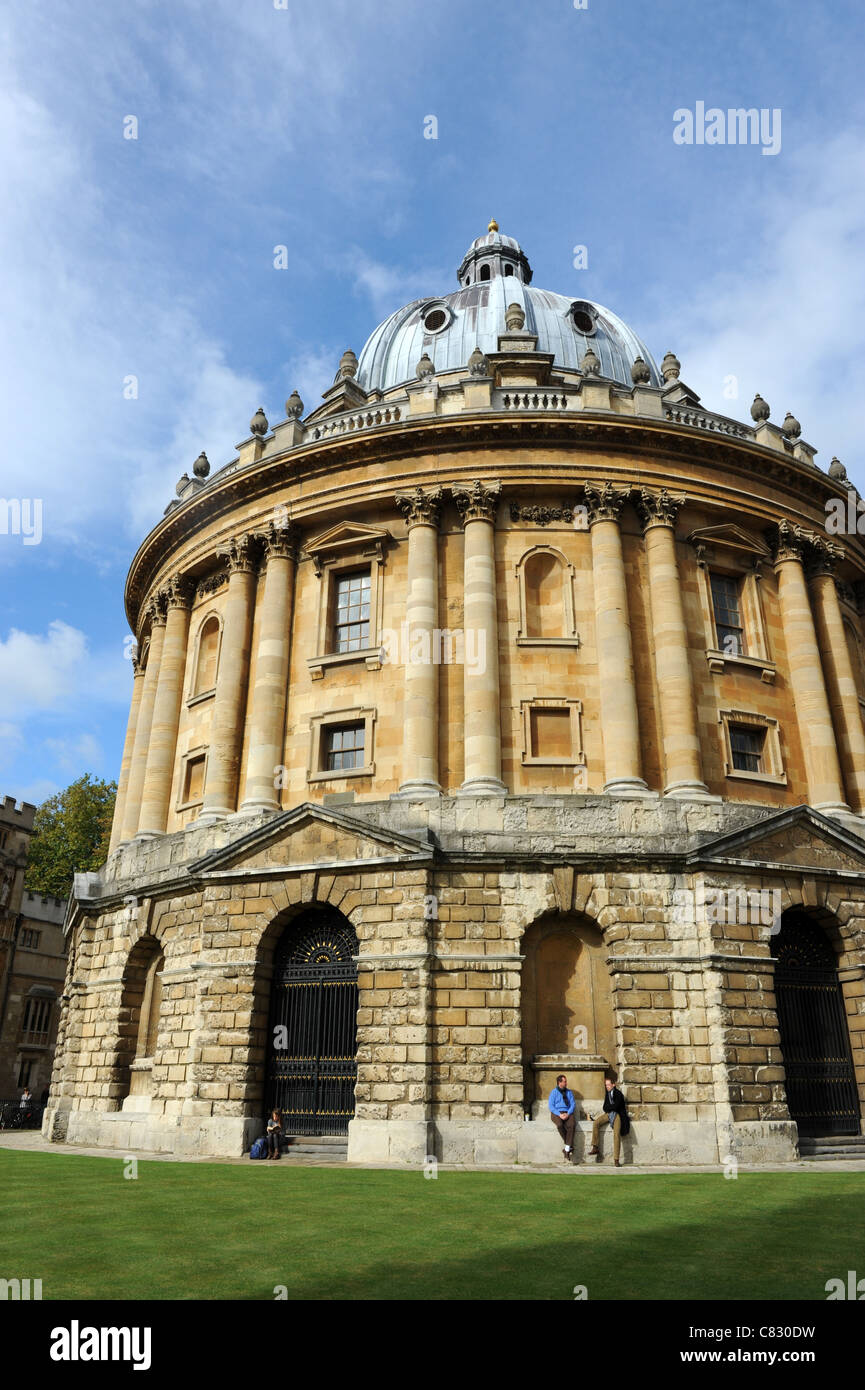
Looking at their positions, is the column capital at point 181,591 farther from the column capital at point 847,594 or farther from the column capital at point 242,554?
the column capital at point 847,594

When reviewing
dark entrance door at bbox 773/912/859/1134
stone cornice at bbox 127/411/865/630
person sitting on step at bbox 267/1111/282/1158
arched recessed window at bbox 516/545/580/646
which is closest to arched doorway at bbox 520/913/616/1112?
dark entrance door at bbox 773/912/859/1134

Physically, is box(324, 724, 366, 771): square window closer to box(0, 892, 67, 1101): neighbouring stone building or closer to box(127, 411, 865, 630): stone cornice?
box(127, 411, 865, 630): stone cornice

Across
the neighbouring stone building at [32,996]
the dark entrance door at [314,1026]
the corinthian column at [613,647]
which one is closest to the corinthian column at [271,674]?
the dark entrance door at [314,1026]

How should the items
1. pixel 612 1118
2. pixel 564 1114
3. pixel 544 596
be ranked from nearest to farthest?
pixel 564 1114 < pixel 612 1118 < pixel 544 596

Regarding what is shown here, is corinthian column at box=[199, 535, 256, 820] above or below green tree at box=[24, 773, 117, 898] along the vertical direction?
below

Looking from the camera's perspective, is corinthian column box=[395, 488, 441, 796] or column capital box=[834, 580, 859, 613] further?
column capital box=[834, 580, 859, 613]

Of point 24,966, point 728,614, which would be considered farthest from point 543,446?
point 24,966

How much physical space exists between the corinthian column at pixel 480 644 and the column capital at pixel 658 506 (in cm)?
408

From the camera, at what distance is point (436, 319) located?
41.2 meters

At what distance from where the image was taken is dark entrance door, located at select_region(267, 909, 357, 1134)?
2148cm

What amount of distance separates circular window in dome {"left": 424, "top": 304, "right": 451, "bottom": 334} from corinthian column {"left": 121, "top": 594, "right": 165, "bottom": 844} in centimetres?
1731

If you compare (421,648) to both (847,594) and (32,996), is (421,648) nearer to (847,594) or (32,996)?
(847,594)

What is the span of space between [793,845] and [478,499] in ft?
39.5
